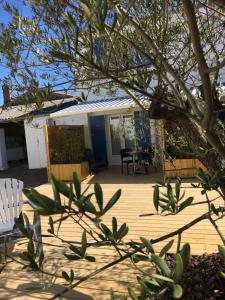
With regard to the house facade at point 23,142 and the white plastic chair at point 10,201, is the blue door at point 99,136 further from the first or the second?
the white plastic chair at point 10,201

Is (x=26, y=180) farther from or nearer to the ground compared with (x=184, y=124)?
nearer to the ground

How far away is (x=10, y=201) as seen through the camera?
579 cm

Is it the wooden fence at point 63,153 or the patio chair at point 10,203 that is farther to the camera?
the wooden fence at point 63,153

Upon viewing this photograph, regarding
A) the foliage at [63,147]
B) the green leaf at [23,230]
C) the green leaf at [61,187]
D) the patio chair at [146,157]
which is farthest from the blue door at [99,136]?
the green leaf at [61,187]

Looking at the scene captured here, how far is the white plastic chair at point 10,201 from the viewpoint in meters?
5.61

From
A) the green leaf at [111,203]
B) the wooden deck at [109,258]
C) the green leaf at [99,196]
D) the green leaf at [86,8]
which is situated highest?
the green leaf at [86,8]

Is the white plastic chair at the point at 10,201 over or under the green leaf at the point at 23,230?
under

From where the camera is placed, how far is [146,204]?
26.8 feet

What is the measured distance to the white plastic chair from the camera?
561cm

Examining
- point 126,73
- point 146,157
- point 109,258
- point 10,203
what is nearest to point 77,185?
point 126,73

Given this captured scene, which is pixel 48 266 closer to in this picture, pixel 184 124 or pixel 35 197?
pixel 184 124

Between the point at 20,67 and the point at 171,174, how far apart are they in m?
9.05

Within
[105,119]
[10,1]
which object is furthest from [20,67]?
[105,119]

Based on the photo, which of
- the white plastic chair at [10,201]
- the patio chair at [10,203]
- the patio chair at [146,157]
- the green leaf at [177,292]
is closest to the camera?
the green leaf at [177,292]
